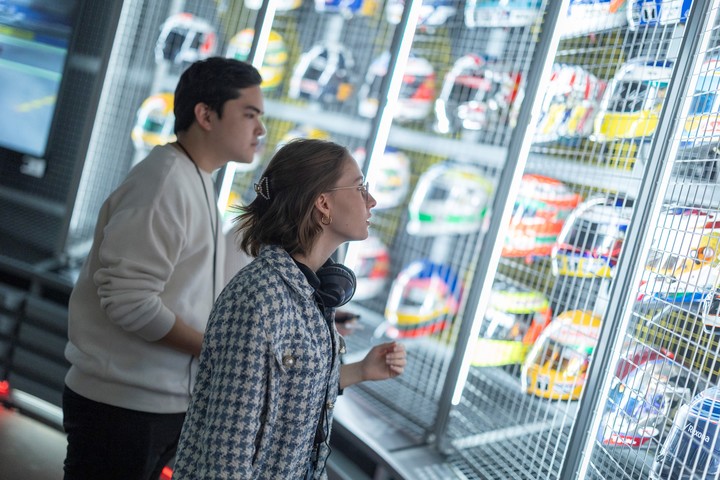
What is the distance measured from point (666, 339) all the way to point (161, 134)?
123 inches

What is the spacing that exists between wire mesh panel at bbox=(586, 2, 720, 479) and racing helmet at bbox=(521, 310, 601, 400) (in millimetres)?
189

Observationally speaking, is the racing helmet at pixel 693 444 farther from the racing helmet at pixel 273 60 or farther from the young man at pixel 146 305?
the racing helmet at pixel 273 60

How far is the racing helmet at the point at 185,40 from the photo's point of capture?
3697mm

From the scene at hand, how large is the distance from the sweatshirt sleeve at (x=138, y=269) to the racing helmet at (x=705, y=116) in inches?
45.8

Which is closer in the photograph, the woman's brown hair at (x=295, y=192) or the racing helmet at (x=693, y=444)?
the racing helmet at (x=693, y=444)

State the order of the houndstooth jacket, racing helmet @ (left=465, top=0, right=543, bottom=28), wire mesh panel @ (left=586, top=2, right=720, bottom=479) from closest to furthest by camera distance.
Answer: the houndstooth jacket → wire mesh panel @ (left=586, top=2, right=720, bottom=479) → racing helmet @ (left=465, top=0, right=543, bottom=28)

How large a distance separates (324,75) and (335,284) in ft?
7.46

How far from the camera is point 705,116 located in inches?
53.4

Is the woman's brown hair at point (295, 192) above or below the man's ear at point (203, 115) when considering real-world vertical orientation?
below

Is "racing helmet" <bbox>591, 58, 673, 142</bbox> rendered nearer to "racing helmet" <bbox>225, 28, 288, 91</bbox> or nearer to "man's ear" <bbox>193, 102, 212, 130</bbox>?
"man's ear" <bbox>193, 102, 212, 130</bbox>

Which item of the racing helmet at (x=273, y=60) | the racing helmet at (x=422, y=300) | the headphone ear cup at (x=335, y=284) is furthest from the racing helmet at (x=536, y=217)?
the racing helmet at (x=273, y=60)

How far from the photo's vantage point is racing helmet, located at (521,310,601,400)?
1.72 metres

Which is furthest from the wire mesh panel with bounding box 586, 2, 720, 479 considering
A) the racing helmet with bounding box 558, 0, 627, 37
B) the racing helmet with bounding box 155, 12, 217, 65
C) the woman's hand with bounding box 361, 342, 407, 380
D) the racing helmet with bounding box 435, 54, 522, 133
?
the racing helmet with bounding box 155, 12, 217, 65

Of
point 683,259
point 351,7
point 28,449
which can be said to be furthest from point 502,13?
point 28,449
